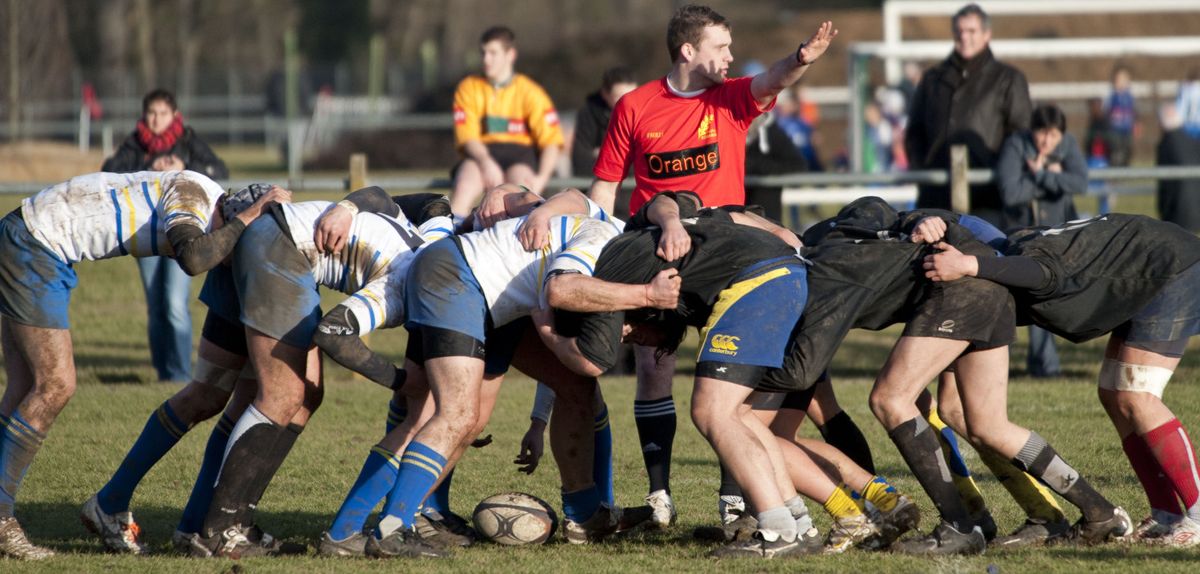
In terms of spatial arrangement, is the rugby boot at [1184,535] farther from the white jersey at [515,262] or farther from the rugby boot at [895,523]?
the white jersey at [515,262]

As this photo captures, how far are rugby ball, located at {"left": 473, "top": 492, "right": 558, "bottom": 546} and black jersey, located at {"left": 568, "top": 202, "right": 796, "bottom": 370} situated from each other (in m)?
0.88

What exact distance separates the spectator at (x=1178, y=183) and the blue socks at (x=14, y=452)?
11.6m

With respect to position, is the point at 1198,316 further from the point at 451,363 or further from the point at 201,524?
the point at 201,524

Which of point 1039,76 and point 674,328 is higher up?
point 1039,76

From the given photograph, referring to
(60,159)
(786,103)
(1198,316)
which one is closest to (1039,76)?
(786,103)

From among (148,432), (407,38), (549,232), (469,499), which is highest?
(407,38)

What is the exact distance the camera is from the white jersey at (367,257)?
5.50 m

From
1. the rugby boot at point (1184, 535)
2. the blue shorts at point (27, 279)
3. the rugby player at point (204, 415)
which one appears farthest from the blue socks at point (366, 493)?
the rugby boot at point (1184, 535)

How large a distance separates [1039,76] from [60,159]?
1942 cm

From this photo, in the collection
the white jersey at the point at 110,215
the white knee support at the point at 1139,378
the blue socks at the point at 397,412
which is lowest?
the blue socks at the point at 397,412

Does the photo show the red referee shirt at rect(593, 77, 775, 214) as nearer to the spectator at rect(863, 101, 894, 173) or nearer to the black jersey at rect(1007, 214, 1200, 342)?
the black jersey at rect(1007, 214, 1200, 342)

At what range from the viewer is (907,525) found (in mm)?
5410

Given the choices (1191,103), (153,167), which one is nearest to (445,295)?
(153,167)

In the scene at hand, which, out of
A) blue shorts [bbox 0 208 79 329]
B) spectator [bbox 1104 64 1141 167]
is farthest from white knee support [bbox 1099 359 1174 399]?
spectator [bbox 1104 64 1141 167]
